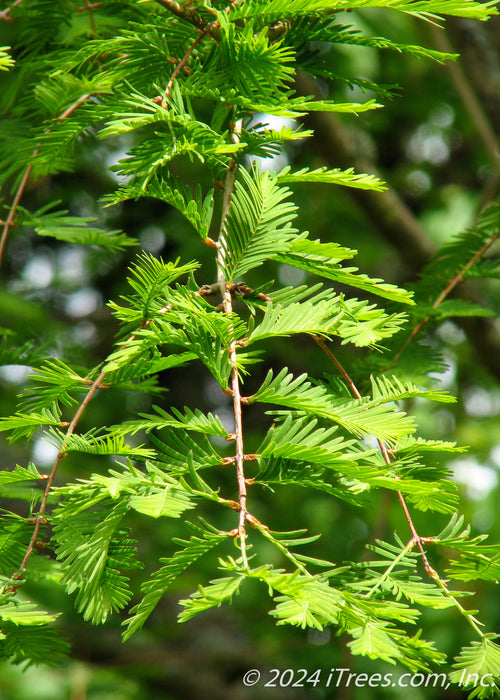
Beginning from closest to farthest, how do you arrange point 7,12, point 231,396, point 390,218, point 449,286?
point 231,396 < point 7,12 < point 449,286 < point 390,218

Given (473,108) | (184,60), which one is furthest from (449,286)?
(473,108)

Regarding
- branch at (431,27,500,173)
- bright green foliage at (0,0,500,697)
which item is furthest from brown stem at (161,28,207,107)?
branch at (431,27,500,173)

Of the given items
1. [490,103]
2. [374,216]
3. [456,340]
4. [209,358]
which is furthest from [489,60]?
[209,358]

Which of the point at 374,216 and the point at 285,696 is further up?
the point at 374,216

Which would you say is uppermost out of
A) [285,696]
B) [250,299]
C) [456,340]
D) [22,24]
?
[22,24]

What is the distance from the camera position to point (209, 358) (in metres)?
0.46

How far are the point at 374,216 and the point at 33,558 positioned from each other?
1.26 m

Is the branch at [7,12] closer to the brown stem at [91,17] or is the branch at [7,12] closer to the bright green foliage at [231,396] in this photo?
the brown stem at [91,17]

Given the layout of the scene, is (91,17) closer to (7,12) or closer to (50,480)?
(7,12)

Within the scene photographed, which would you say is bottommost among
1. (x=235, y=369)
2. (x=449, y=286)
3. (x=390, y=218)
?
(x=390, y=218)

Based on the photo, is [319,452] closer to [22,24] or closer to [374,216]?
[22,24]

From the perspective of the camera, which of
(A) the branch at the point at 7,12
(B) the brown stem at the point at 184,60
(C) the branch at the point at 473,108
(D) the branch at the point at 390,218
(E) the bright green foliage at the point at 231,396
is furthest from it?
(C) the branch at the point at 473,108

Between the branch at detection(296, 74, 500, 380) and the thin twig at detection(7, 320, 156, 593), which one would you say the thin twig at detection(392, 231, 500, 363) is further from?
the branch at detection(296, 74, 500, 380)

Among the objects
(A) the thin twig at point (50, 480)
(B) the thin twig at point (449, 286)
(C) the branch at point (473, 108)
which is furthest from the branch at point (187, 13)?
(C) the branch at point (473, 108)
